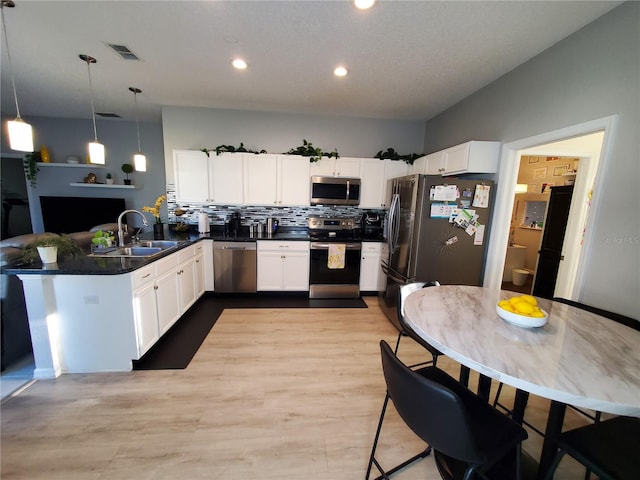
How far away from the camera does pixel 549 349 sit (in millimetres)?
1098

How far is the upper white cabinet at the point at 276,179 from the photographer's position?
376 centimetres

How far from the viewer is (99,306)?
6.74 feet

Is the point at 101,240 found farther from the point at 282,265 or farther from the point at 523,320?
the point at 523,320

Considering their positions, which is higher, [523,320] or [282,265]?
[523,320]

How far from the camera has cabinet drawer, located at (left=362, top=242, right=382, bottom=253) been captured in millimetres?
3826

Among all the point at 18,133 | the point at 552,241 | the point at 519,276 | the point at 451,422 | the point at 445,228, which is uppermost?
the point at 18,133

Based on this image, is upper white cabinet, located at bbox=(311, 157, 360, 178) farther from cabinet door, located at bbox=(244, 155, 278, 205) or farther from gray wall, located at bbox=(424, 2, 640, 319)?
gray wall, located at bbox=(424, 2, 640, 319)

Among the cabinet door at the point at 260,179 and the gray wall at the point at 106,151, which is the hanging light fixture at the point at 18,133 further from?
the gray wall at the point at 106,151

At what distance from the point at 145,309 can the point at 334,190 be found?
275 cm

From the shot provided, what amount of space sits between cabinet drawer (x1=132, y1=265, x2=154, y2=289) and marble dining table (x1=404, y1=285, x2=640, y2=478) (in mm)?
2115

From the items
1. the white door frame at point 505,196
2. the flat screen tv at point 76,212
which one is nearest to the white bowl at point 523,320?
the white door frame at point 505,196

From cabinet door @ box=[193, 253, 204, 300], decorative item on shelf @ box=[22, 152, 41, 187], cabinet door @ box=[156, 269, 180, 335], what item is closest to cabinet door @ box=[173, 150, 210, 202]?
cabinet door @ box=[193, 253, 204, 300]

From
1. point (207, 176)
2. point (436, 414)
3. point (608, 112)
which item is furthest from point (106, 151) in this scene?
point (608, 112)

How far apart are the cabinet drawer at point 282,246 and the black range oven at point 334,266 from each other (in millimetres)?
151
